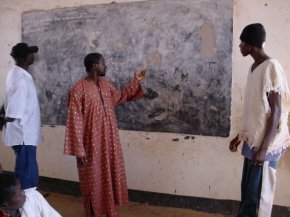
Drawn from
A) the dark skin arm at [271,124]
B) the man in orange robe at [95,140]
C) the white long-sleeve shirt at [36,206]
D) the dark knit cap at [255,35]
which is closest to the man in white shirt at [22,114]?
the man in orange robe at [95,140]

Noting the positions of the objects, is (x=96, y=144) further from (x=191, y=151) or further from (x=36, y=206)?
(x=36, y=206)

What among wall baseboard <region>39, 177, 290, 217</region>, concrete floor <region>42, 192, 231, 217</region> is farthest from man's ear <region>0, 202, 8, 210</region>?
wall baseboard <region>39, 177, 290, 217</region>

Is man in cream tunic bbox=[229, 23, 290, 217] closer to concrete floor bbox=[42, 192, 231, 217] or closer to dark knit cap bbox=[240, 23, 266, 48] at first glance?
dark knit cap bbox=[240, 23, 266, 48]

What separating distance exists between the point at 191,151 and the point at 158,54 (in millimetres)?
939

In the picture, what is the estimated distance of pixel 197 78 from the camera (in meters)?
3.16

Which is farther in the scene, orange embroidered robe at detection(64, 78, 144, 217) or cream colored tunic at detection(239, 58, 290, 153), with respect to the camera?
orange embroidered robe at detection(64, 78, 144, 217)

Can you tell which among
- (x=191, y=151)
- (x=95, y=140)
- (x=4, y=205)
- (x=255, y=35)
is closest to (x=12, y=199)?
(x=4, y=205)

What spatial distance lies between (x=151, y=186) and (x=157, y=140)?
18.8 inches

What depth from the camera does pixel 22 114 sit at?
9.86ft

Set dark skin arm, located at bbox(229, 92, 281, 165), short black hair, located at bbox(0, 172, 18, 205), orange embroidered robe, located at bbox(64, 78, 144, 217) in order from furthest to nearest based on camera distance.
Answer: orange embroidered robe, located at bbox(64, 78, 144, 217) < dark skin arm, located at bbox(229, 92, 281, 165) < short black hair, located at bbox(0, 172, 18, 205)

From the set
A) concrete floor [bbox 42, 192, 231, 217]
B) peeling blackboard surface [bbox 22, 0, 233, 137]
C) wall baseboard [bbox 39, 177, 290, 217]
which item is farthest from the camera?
concrete floor [bbox 42, 192, 231, 217]

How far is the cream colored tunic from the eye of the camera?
214cm

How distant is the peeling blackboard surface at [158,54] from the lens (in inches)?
121

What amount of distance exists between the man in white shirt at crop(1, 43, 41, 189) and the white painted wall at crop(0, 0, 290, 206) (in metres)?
0.75
